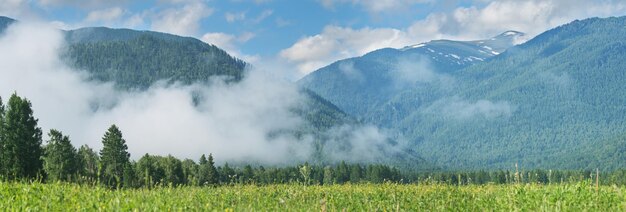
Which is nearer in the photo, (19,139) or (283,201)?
(283,201)

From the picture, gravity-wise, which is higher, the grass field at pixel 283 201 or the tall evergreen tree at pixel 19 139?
the tall evergreen tree at pixel 19 139

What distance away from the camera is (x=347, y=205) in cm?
1677

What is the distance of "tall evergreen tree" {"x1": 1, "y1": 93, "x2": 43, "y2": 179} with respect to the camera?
5481 centimetres

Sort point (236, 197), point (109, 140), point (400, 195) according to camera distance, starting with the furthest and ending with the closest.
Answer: point (109, 140), point (400, 195), point (236, 197)

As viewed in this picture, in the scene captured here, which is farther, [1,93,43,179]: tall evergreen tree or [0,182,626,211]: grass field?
[1,93,43,179]: tall evergreen tree

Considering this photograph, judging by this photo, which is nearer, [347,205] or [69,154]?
[347,205]

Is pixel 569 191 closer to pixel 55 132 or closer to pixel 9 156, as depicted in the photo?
pixel 9 156

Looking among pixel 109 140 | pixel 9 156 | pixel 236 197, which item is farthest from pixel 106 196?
pixel 109 140

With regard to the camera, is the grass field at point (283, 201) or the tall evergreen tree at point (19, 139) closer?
the grass field at point (283, 201)

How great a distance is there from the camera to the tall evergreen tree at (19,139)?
5481cm

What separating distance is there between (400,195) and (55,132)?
183 ft

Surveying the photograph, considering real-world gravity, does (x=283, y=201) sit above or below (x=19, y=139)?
below

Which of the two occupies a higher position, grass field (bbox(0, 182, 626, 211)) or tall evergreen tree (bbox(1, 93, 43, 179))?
tall evergreen tree (bbox(1, 93, 43, 179))

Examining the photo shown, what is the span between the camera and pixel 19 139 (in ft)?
183
